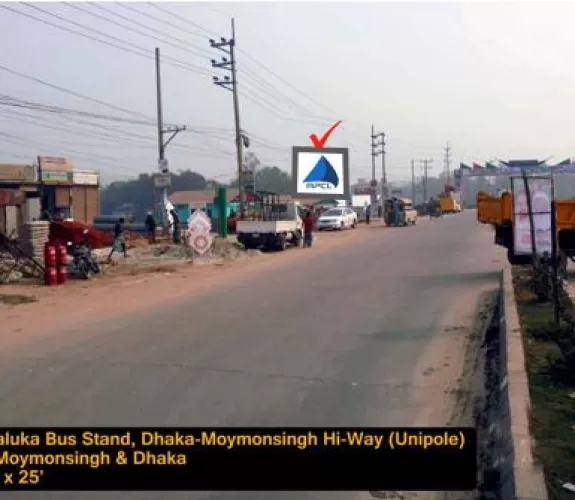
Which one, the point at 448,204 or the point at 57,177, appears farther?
the point at 448,204

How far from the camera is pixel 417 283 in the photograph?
16.9 m

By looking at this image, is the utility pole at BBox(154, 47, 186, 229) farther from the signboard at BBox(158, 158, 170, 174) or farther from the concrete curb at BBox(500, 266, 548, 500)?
the concrete curb at BBox(500, 266, 548, 500)

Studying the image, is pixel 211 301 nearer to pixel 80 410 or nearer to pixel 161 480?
pixel 80 410

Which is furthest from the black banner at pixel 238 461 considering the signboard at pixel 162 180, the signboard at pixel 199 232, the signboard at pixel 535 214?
the signboard at pixel 162 180

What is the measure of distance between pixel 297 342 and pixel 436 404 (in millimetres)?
3264

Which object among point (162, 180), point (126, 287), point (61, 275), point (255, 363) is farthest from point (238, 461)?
point (162, 180)

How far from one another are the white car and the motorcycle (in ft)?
98.0

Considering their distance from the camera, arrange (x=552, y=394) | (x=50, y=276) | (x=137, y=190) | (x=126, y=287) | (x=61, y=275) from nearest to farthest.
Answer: (x=552, y=394)
(x=126, y=287)
(x=50, y=276)
(x=61, y=275)
(x=137, y=190)

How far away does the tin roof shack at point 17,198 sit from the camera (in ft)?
68.3

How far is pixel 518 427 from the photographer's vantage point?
5508 mm

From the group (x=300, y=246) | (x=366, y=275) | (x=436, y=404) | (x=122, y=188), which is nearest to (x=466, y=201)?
(x=122, y=188)

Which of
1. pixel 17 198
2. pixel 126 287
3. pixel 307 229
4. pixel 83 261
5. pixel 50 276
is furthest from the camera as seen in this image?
pixel 307 229

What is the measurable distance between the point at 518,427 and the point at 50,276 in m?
14.4

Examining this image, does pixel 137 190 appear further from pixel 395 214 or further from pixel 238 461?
pixel 238 461
